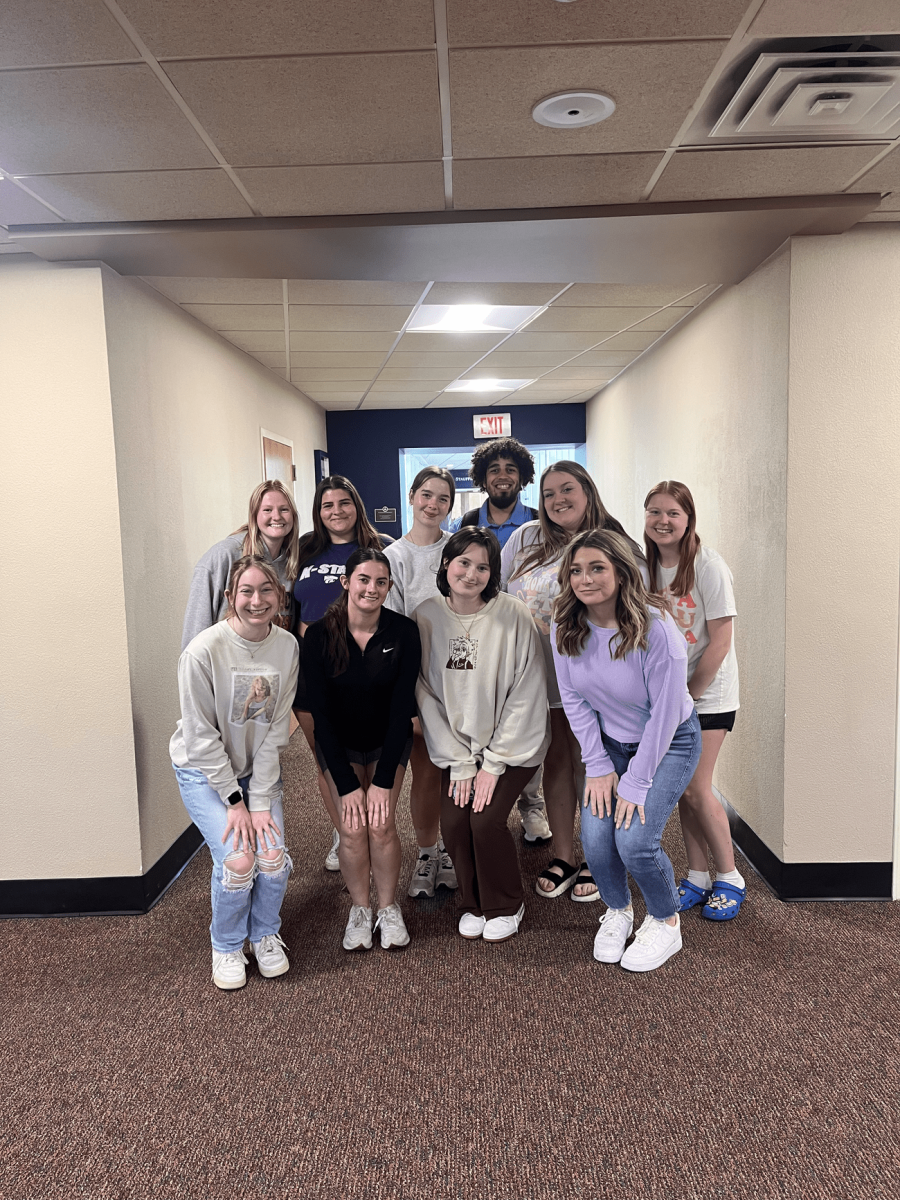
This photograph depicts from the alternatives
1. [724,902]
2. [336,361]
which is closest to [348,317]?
[336,361]

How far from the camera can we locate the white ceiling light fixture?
200 cm

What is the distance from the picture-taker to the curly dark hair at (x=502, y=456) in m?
3.38

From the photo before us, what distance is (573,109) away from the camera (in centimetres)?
206

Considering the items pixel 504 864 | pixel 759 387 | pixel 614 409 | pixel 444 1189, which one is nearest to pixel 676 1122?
pixel 444 1189

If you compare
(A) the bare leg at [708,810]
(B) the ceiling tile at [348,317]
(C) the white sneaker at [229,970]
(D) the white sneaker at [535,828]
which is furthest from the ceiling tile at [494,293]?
(C) the white sneaker at [229,970]

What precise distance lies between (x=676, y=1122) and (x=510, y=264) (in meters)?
2.82

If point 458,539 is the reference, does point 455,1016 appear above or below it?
below

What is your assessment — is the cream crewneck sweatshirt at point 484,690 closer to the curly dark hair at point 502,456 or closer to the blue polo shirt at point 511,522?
the blue polo shirt at point 511,522

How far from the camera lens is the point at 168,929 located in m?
3.04

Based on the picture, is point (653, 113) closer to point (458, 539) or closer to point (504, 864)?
point (458, 539)

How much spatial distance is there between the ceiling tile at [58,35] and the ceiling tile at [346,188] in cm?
60

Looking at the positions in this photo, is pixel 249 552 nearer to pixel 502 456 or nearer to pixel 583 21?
pixel 502 456

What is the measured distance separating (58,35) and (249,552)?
68.3 inches

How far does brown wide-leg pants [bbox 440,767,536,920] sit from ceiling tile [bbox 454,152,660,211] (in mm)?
1955
